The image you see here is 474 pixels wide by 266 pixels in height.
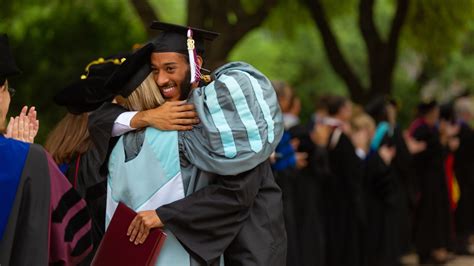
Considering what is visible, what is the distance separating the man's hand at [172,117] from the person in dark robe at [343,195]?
524cm

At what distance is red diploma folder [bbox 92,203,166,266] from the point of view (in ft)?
13.7

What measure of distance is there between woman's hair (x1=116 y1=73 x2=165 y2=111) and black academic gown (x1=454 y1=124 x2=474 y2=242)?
29.9ft

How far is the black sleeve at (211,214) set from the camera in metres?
4.22

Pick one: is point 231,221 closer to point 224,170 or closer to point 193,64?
point 224,170

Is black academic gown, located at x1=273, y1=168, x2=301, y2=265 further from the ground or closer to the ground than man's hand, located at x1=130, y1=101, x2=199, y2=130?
closer to the ground

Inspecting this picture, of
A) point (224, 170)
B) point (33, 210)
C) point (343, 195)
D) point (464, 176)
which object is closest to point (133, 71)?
point (224, 170)

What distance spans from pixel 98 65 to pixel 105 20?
5.48 m

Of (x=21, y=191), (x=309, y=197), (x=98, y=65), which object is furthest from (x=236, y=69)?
(x=309, y=197)

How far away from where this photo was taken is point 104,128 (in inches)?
186

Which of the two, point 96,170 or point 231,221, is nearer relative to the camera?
point 231,221

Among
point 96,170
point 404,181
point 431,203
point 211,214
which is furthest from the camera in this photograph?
point 431,203

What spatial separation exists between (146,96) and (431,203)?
25.9 feet

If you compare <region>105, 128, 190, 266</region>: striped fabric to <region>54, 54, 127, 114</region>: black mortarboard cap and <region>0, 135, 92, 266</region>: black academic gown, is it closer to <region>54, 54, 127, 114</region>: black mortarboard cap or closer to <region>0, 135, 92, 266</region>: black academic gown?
<region>0, 135, 92, 266</region>: black academic gown

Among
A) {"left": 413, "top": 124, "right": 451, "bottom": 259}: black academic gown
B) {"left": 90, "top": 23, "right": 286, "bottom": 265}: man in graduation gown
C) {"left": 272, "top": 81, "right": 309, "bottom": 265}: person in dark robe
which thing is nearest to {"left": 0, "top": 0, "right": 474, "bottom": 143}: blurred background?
{"left": 272, "top": 81, "right": 309, "bottom": 265}: person in dark robe
